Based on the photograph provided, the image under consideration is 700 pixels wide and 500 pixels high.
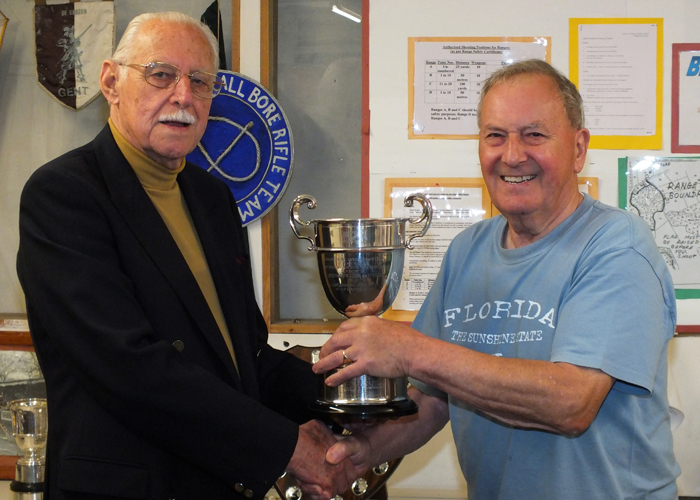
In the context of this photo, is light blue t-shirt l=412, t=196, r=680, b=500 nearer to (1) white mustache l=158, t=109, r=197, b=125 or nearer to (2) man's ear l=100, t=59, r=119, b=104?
(1) white mustache l=158, t=109, r=197, b=125

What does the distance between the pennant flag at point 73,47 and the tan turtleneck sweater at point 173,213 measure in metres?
1.25

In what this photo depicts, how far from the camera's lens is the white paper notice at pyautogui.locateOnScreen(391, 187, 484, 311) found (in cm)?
271

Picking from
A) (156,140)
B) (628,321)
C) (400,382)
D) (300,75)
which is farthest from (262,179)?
(628,321)

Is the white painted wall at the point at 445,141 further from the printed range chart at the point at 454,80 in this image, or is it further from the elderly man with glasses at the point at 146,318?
the elderly man with glasses at the point at 146,318

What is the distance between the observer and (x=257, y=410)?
1.56 metres

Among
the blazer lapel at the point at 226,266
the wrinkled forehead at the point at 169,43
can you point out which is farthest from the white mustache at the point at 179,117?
the blazer lapel at the point at 226,266

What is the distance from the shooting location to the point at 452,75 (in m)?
2.70

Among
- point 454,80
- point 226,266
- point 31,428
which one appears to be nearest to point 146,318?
point 226,266

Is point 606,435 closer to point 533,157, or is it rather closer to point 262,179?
point 533,157

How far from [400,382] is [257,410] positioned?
13.6 inches

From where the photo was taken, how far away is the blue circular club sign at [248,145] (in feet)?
8.92

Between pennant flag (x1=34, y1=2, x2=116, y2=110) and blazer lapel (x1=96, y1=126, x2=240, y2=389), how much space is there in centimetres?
136

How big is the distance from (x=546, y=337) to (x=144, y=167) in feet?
3.32

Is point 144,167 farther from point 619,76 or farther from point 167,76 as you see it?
point 619,76
